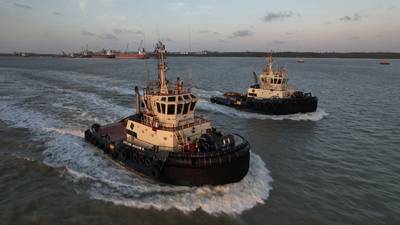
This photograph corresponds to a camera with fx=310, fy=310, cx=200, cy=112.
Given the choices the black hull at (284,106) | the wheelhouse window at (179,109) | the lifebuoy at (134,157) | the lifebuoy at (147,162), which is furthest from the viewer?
the black hull at (284,106)

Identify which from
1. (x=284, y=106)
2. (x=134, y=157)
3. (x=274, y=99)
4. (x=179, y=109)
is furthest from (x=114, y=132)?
(x=284, y=106)

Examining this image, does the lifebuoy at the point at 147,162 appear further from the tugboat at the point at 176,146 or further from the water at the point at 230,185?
the water at the point at 230,185

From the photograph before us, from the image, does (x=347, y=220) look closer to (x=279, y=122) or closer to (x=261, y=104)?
(x=279, y=122)

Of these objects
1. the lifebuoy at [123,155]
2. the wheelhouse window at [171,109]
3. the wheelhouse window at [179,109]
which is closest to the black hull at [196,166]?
the lifebuoy at [123,155]

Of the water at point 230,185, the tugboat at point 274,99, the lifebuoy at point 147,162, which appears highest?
the tugboat at point 274,99

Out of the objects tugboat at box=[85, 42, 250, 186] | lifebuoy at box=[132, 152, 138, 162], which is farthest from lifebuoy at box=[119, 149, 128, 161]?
lifebuoy at box=[132, 152, 138, 162]

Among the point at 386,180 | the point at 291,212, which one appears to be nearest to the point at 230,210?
the point at 291,212

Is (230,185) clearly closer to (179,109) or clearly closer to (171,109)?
(179,109)
